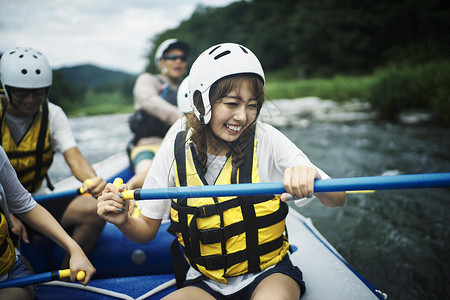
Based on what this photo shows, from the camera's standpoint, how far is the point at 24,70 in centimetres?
164

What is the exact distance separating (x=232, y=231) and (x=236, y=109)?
0.47m

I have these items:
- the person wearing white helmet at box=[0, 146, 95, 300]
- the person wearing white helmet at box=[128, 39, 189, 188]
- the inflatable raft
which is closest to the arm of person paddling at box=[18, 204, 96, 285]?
the person wearing white helmet at box=[0, 146, 95, 300]

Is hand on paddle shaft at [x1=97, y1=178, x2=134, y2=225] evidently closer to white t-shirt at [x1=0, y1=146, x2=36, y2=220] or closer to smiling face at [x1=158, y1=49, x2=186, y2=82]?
white t-shirt at [x1=0, y1=146, x2=36, y2=220]

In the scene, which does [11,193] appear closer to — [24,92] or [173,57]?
[24,92]

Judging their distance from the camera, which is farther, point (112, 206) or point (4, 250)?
point (4, 250)

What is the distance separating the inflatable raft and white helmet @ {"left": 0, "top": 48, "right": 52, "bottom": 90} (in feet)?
2.06

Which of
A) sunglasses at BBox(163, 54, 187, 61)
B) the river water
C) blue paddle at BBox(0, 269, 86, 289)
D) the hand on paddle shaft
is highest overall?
sunglasses at BBox(163, 54, 187, 61)

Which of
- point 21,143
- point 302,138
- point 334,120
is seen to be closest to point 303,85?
point 334,120

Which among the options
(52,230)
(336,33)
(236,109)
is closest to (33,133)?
(52,230)

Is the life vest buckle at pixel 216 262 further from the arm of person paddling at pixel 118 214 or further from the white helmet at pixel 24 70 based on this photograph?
the white helmet at pixel 24 70

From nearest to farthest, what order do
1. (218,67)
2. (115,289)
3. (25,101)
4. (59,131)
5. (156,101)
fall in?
(218,67) < (115,289) < (25,101) < (59,131) < (156,101)

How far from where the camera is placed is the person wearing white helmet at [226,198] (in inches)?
44.5

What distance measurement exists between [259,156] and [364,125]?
9.52 m

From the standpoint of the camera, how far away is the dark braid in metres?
1.18
